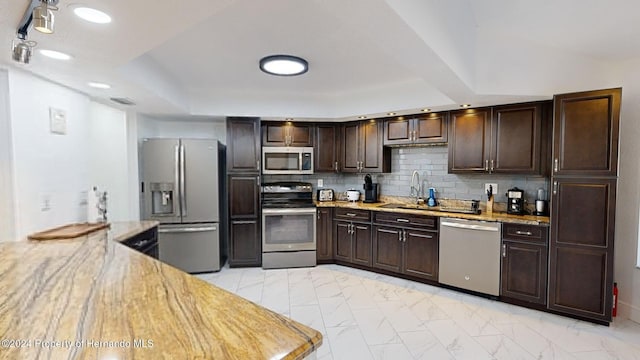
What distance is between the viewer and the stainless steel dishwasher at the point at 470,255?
127 inches

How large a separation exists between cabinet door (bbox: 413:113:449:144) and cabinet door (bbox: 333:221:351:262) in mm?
1541

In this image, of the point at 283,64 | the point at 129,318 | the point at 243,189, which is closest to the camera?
the point at 129,318

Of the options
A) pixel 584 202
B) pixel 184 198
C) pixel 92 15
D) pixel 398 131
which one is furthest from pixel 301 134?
pixel 584 202

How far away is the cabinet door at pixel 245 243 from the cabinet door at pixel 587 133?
11.8 ft

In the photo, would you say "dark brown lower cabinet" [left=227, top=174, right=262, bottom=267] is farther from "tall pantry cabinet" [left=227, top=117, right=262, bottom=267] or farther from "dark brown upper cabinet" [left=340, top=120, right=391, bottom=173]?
"dark brown upper cabinet" [left=340, top=120, right=391, bottom=173]

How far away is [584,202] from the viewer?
2770 mm

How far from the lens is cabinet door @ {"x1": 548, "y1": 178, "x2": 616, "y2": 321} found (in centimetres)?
270

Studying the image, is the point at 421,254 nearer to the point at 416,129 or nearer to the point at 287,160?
the point at 416,129

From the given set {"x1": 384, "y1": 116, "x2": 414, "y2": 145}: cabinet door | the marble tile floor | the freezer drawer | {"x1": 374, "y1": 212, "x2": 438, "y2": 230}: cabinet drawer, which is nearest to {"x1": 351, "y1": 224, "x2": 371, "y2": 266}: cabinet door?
{"x1": 374, "y1": 212, "x2": 438, "y2": 230}: cabinet drawer

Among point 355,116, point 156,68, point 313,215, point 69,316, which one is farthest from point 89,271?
point 355,116

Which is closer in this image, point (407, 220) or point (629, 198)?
point (629, 198)

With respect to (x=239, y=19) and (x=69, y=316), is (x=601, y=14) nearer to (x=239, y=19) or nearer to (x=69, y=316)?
(x=239, y=19)

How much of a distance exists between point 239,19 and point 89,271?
74.7 inches

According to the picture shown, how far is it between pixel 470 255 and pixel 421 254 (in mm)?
557
